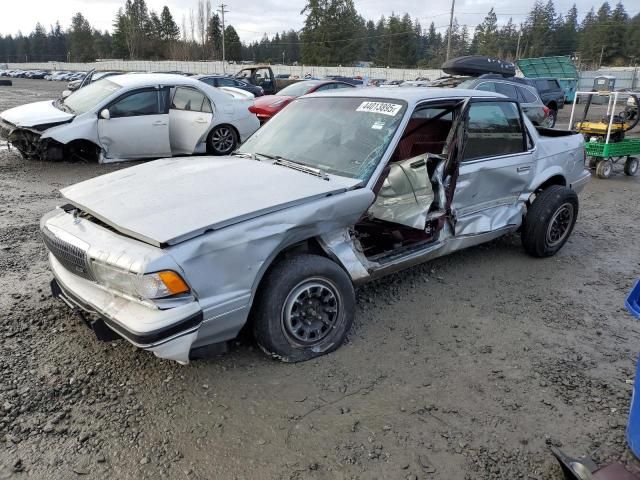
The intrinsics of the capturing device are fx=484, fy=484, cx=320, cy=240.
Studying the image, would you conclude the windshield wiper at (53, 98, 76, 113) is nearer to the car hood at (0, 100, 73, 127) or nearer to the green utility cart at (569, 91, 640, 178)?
the car hood at (0, 100, 73, 127)

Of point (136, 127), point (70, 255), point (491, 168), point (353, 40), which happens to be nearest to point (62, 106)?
point (136, 127)

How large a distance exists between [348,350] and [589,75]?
4041cm

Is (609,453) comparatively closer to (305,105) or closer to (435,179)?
(435,179)

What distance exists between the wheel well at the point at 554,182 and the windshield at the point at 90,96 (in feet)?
22.6

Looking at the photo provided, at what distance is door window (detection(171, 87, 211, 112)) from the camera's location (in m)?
8.85

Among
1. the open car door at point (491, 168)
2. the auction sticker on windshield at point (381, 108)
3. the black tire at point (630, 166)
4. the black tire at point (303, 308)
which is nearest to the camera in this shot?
the black tire at point (303, 308)

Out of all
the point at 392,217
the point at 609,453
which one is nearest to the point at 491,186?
the point at 392,217

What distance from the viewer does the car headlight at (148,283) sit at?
2385mm

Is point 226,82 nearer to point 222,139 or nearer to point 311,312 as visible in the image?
point 222,139

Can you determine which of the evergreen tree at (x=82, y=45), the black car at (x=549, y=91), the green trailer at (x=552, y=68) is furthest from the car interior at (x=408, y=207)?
the evergreen tree at (x=82, y=45)

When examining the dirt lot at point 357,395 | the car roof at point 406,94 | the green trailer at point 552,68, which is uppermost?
the green trailer at point 552,68

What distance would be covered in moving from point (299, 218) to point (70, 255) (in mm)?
1332

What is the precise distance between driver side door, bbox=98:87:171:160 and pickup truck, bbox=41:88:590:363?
496cm

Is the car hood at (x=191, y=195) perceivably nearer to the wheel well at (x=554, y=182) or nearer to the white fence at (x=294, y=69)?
the wheel well at (x=554, y=182)
